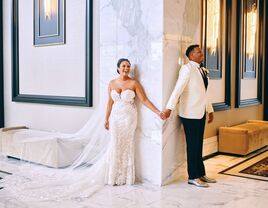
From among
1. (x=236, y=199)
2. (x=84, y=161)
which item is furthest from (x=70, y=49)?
(x=236, y=199)

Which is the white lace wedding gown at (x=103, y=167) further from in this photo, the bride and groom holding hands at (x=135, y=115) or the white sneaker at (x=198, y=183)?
the white sneaker at (x=198, y=183)

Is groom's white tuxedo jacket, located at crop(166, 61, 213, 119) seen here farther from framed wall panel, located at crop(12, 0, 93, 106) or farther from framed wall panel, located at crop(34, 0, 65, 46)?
framed wall panel, located at crop(34, 0, 65, 46)

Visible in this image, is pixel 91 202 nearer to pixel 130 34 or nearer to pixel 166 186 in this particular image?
pixel 166 186

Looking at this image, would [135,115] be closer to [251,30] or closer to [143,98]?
[143,98]

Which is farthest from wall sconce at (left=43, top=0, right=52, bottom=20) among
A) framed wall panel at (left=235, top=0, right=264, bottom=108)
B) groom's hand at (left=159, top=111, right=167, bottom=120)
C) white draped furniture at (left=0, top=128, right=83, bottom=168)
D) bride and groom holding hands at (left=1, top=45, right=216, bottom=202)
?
framed wall panel at (left=235, top=0, right=264, bottom=108)

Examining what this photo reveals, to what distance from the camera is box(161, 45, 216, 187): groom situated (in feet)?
13.8

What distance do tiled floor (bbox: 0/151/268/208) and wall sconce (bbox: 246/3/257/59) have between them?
126 inches

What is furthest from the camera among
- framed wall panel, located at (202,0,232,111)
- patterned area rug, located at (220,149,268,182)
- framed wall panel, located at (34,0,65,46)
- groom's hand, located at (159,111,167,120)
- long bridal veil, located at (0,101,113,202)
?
framed wall panel, located at (202,0,232,111)

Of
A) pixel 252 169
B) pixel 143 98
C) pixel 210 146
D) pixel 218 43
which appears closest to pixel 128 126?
pixel 143 98

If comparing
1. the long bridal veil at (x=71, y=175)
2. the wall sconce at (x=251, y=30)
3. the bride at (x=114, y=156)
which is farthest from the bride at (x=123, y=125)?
the wall sconce at (x=251, y=30)

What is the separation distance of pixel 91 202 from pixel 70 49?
2.52m

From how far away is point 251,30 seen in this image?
7082 mm

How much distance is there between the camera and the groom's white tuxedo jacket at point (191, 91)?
419 centimetres

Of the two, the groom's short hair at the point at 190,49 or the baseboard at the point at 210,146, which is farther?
the baseboard at the point at 210,146
